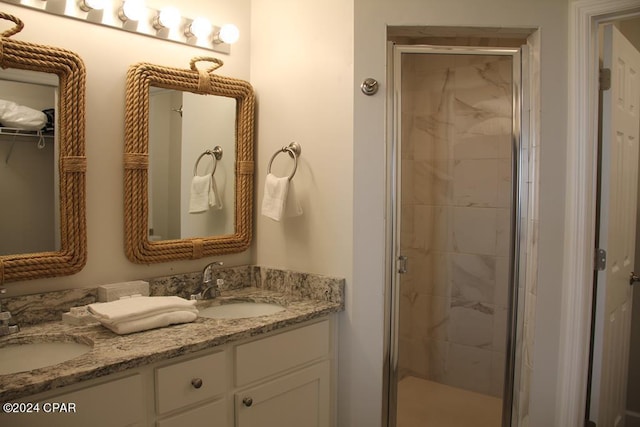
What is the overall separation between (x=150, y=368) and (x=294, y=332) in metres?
0.58

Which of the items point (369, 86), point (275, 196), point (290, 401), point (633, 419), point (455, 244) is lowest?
point (633, 419)

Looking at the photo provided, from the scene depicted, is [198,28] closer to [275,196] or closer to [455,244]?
[275,196]

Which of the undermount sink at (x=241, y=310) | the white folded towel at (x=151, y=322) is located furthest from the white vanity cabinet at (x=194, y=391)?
the undermount sink at (x=241, y=310)

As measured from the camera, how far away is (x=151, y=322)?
1613 mm

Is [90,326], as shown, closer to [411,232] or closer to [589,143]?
[411,232]

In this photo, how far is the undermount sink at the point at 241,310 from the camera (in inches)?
79.9

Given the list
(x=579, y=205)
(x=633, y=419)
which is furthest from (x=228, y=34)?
(x=633, y=419)

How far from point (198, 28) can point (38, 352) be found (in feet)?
4.58

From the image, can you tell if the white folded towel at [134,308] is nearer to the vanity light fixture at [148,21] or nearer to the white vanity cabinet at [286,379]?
the white vanity cabinet at [286,379]

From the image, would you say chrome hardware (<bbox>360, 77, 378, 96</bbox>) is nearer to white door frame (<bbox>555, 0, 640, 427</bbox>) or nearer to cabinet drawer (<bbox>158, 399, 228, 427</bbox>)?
white door frame (<bbox>555, 0, 640, 427</bbox>)

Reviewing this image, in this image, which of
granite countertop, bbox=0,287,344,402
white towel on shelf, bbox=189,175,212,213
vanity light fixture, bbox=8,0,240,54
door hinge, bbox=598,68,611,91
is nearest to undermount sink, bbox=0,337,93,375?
granite countertop, bbox=0,287,344,402

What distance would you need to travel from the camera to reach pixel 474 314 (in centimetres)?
277

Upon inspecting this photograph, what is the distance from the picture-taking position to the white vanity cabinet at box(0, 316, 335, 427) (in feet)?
4.25

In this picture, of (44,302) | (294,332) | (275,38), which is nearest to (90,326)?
(44,302)
